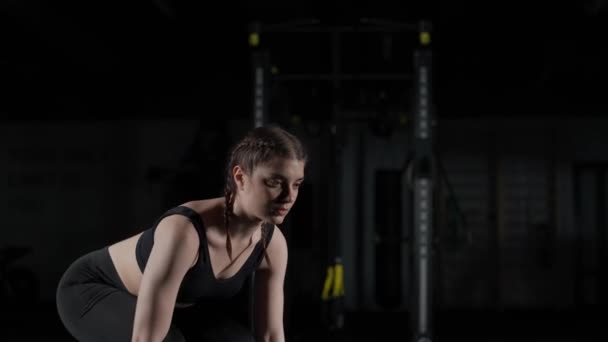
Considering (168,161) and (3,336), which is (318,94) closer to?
(168,161)

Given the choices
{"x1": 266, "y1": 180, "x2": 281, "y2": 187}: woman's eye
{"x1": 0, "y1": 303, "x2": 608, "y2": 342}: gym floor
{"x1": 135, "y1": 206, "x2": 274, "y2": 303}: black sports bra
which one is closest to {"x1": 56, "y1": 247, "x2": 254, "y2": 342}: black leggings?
{"x1": 135, "y1": 206, "x2": 274, "y2": 303}: black sports bra

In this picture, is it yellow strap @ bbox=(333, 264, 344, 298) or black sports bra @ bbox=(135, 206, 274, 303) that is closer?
black sports bra @ bbox=(135, 206, 274, 303)

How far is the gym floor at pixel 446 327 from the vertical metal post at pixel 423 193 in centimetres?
100

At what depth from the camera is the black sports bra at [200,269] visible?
1.46 m

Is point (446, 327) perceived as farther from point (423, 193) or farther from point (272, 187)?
point (272, 187)

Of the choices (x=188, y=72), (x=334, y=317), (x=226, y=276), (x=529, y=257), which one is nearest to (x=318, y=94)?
(x=334, y=317)

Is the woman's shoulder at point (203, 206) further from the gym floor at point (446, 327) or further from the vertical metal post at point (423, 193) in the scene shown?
the gym floor at point (446, 327)

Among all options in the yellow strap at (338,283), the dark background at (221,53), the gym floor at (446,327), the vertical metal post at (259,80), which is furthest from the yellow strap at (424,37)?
the gym floor at (446,327)

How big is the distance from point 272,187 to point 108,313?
1.91 ft

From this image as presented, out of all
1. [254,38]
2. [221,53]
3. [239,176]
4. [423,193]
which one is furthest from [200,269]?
[221,53]

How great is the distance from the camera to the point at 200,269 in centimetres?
150

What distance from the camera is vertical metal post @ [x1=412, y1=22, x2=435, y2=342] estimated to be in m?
3.87

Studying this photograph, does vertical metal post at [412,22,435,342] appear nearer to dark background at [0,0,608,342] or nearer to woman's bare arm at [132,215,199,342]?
dark background at [0,0,608,342]

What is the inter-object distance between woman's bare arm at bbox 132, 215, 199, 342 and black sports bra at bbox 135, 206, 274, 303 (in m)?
0.03
